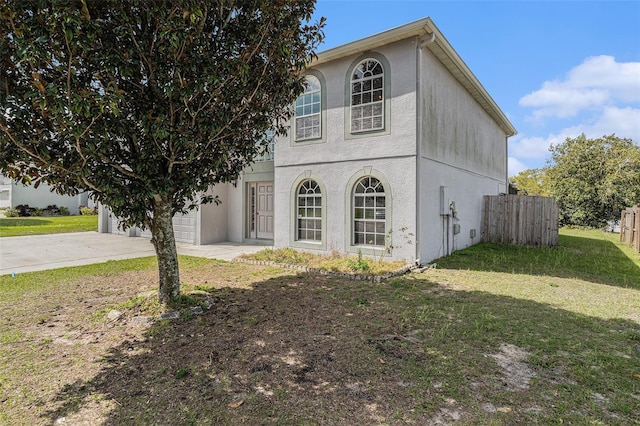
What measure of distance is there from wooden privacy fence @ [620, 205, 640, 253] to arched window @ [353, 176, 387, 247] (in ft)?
32.1

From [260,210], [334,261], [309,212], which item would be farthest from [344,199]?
[260,210]

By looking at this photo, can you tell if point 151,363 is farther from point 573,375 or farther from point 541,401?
point 573,375

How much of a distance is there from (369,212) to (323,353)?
18.4ft

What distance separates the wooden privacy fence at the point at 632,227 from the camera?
1145 cm

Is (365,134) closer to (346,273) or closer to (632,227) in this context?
(346,273)

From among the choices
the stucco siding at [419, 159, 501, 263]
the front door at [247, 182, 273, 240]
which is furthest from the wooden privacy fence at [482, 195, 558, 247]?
the front door at [247, 182, 273, 240]

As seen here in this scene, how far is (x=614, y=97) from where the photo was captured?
22.6 metres

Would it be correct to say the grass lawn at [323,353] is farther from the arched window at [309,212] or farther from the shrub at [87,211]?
the shrub at [87,211]

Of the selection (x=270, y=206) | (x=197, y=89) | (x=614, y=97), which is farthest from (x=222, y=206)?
(x=614, y=97)

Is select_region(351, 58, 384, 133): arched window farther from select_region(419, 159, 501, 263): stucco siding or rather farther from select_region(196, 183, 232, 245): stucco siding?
select_region(196, 183, 232, 245): stucco siding

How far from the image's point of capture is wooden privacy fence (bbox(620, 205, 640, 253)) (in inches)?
451

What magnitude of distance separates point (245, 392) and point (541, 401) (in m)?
2.60

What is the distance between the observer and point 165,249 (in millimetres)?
4910

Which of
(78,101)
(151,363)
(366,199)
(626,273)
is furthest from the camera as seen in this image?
(366,199)
